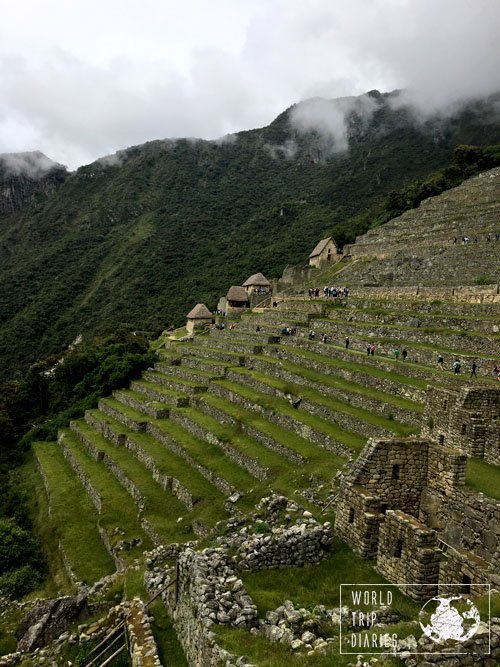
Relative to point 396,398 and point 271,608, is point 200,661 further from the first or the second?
point 396,398

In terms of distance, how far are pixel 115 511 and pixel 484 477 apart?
1229 centimetres

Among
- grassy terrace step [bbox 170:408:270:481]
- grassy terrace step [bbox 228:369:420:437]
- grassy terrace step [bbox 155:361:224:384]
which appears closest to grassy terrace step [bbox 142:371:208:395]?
grassy terrace step [bbox 155:361:224:384]

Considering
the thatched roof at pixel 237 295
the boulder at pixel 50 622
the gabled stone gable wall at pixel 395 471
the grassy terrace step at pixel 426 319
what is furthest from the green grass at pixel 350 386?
the thatched roof at pixel 237 295

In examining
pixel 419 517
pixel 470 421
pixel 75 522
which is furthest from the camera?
pixel 75 522

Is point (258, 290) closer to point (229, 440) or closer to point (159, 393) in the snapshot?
point (159, 393)

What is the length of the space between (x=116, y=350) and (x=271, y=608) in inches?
1188

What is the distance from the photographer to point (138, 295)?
2751 inches

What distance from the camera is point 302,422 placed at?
15.5 metres

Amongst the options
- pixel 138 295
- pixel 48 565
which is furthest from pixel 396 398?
pixel 138 295

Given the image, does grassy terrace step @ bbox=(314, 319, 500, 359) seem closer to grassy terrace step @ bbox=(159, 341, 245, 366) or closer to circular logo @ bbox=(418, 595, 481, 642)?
grassy terrace step @ bbox=(159, 341, 245, 366)

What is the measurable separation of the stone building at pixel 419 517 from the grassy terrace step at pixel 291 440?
163 inches

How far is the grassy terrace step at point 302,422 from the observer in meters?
13.5

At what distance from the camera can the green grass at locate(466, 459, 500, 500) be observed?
26.0 ft

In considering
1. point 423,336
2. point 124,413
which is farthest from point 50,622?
point 423,336
